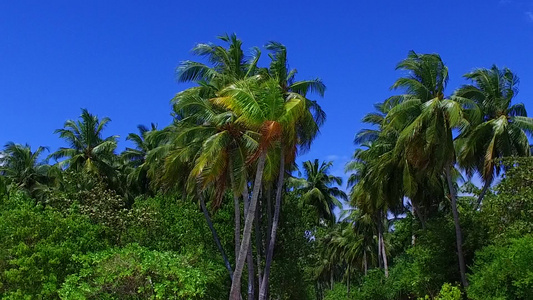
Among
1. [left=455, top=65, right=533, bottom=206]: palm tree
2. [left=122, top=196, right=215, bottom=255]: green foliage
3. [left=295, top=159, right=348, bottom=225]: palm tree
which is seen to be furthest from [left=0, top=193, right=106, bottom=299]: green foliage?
[left=295, top=159, right=348, bottom=225]: palm tree

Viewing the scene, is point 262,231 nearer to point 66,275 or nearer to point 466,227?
point 466,227

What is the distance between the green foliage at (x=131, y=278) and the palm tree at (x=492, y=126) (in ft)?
42.3

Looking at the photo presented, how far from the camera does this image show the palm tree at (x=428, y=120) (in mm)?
21156

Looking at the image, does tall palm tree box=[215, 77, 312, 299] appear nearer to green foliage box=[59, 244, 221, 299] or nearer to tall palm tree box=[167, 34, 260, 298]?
tall palm tree box=[167, 34, 260, 298]

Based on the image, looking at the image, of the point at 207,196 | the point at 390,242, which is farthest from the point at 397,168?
the point at 390,242

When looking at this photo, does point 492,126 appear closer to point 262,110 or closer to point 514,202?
point 514,202

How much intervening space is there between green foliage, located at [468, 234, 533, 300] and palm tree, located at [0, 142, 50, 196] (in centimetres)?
2659

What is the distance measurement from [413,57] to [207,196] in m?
11.9

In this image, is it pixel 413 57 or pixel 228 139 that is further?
pixel 413 57

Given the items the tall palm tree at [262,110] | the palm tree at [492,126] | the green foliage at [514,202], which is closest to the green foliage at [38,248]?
the tall palm tree at [262,110]

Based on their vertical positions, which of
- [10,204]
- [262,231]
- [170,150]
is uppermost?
[170,150]

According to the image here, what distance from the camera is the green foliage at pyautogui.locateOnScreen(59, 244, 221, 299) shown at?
15.5 m

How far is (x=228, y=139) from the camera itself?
19.0 metres

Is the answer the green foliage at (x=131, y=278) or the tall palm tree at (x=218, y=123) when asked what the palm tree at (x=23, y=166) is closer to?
the tall palm tree at (x=218, y=123)
